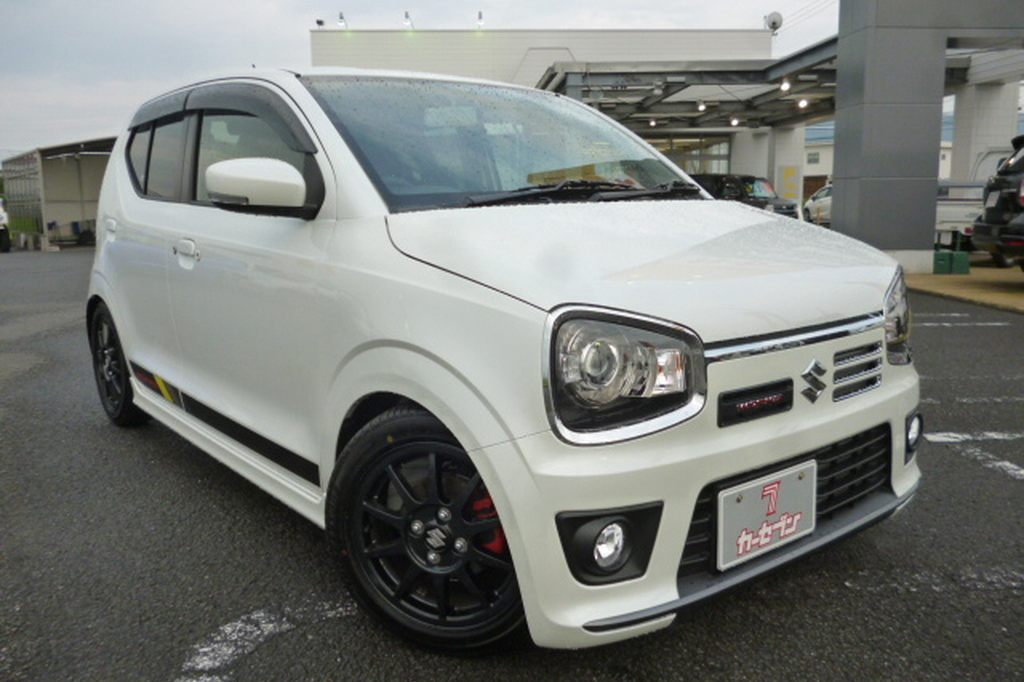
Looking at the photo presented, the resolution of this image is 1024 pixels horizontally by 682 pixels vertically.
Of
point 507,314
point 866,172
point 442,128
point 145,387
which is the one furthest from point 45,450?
point 866,172

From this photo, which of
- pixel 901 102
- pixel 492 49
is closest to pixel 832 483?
pixel 901 102

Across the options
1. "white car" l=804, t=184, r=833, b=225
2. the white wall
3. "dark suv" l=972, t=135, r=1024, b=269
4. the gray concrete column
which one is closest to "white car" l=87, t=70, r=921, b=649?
"dark suv" l=972, t=135, r=1024, b=269

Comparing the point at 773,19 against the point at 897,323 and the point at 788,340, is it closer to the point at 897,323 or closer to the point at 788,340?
the point at 897,323

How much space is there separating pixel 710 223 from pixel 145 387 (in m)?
2.50

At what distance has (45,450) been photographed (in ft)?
12.4

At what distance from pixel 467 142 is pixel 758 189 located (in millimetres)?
13807

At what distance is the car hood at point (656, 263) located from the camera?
174 cm

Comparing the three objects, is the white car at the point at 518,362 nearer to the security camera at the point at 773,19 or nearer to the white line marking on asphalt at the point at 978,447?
the white line marking on asphalt at the point at 978,447

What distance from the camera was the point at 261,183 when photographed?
86.2 inches

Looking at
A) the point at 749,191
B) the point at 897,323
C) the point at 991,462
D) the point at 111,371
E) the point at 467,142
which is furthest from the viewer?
the point at 749,191

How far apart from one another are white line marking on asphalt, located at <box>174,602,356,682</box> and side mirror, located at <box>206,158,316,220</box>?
1.11m

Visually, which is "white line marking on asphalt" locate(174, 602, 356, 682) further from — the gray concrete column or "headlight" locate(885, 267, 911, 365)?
the gray concrete column

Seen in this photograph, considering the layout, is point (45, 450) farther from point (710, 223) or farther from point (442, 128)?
point (710, 223)

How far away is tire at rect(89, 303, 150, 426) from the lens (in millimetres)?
3854
